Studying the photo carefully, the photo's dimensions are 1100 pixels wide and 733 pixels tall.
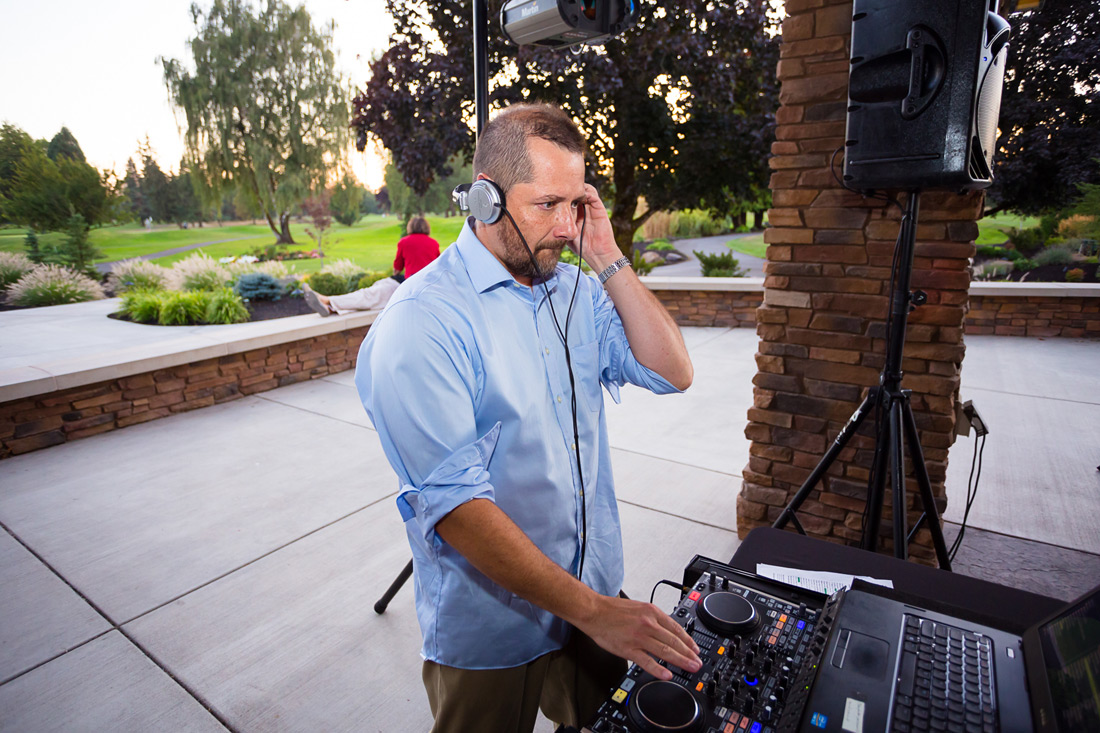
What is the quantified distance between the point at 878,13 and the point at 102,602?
361 cm

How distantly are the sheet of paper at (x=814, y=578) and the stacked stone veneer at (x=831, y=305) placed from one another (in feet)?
4.26

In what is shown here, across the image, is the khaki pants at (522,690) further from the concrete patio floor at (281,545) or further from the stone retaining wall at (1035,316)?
the stone retaining wall at (1035,316)

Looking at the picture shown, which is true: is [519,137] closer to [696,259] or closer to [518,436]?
[518,436]

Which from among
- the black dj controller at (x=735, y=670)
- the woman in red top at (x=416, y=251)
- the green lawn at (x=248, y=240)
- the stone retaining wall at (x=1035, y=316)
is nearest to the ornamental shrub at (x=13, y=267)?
the green lawn at (x=248, y=240)

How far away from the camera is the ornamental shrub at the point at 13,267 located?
7.04 metres

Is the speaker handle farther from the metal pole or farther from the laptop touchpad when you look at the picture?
the laptop touchpad

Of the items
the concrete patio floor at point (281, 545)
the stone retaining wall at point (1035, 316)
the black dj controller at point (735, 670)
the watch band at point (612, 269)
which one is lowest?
the concrete patio floor at point (281, 545)

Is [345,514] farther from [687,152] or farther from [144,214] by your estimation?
[144,214]

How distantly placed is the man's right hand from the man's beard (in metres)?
0.71

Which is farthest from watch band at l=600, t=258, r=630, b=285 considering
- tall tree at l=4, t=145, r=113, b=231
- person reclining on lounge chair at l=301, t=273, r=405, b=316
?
Answer: tall tree at l=4, t=145, r=113, b=231

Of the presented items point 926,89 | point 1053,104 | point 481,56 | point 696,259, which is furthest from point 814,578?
point 696,259

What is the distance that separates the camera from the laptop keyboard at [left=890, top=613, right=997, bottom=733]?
72 cm

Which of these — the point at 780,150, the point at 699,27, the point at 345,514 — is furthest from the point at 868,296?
the point at 699,27

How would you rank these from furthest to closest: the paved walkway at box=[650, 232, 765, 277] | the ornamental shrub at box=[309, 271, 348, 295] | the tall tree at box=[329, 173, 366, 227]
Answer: the tall tree at box=[329, 173, 366, 227] → the paved walkway at box=[650, 232, 765, 277] → the ornamental shrub at box=[309, 271, 348, 295]
